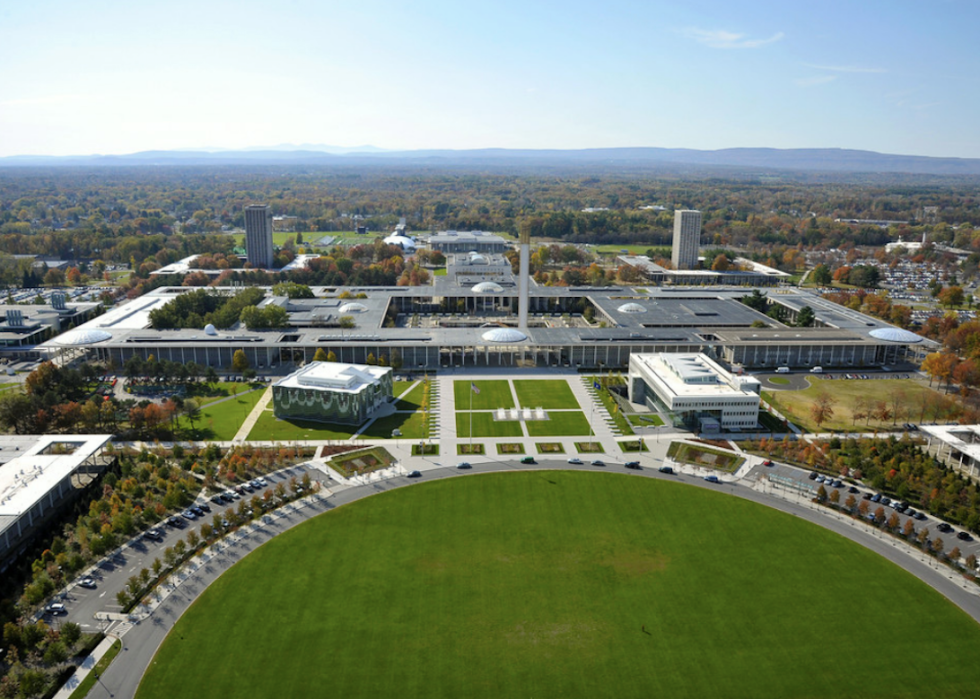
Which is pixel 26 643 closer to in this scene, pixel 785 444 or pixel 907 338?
pixel 785 444

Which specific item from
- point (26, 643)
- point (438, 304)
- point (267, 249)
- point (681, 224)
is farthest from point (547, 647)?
point (681, 224)

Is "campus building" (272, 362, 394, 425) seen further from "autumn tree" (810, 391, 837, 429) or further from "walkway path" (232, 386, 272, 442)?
"autumn tree" (810, 391, 837, 429)

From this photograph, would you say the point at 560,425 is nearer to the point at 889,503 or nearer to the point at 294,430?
the point at 294,430

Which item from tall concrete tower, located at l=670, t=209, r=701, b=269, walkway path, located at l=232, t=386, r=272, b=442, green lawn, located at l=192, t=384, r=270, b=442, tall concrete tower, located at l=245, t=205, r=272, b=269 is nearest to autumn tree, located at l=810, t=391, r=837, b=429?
walkway path, located at l=232, t=386, r=272, b=442

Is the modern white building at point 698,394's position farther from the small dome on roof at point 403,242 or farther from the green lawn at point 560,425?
the small dome on roof at point 403,242

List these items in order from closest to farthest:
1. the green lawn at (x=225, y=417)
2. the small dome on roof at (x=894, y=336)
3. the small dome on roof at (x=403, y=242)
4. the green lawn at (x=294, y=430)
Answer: the green lawn at (x=294, y=430), the green lawn at (x=225, y=417), the small dome on roof at (x=894, y=336), the small dome on roof at (x=403, y=242)

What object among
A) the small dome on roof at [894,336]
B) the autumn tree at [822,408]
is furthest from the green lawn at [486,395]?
the small dome on roof at [894,336]

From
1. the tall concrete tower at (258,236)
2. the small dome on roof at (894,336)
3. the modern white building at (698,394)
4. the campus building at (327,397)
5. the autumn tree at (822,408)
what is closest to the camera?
the modern white building at (698,394)
